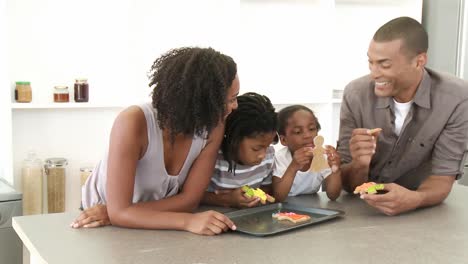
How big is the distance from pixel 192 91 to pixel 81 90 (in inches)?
57.7

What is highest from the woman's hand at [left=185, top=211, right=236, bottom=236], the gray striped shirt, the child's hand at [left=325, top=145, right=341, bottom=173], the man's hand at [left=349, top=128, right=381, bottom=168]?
the man's hand at [left=349, top=128, right=381, bottom=168]

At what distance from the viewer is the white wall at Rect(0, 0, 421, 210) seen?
2842mm

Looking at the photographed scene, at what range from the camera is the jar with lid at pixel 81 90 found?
2.83m

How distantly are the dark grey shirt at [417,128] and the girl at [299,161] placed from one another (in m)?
0.16

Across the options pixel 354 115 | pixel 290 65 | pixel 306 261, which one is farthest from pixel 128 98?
pixel 306 261

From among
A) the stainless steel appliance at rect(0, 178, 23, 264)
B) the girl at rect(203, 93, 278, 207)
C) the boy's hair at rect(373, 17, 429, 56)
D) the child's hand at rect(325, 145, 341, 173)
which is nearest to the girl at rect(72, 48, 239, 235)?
the girl at rect(203, 93, 278, 207)

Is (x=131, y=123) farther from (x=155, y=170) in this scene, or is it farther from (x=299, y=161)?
(x=299, y=161)

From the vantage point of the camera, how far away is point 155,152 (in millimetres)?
1574

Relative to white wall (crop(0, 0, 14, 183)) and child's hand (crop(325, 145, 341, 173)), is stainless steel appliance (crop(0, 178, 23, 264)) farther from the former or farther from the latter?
child's hand (crop(325, 145, 341, 173))

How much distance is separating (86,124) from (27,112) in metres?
0.31

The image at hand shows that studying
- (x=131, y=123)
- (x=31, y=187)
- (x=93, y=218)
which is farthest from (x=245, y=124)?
(x=31, y=187)

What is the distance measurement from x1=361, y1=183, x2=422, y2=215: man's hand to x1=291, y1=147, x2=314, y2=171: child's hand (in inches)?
9.8

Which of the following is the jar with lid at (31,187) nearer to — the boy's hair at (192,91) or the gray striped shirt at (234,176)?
the gray striped shirt at (234,176)

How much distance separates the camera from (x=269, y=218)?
5.34 feet
